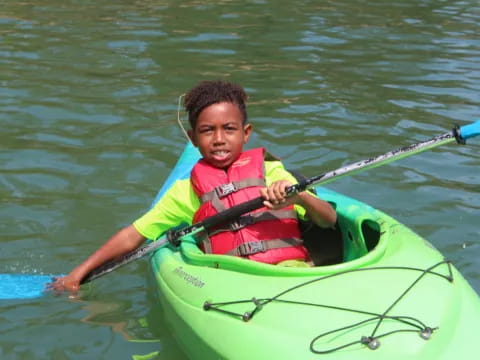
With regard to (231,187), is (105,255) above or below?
below

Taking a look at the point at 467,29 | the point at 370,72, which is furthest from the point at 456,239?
the point at 467,29

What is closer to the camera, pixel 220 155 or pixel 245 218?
pixel 245 218

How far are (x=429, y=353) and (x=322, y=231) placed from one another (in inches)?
50.9

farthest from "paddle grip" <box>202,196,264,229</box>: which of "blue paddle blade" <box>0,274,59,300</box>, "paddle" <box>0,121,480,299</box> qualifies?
"blue paddle blade" <box>0,274,59,300</box>

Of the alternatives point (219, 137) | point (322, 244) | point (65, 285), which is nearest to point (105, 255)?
point (65, 285)

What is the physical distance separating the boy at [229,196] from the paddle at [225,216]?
68 mm

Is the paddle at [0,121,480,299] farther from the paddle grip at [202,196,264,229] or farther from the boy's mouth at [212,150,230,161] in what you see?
the boy's mouth at [212,150,230,161]

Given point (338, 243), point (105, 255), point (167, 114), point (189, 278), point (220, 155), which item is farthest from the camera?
point (167, 114)

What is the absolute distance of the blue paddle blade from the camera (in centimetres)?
382

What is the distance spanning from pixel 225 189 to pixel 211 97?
44 cm

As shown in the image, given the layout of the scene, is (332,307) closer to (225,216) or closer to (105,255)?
(225,216)

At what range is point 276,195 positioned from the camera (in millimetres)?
3236

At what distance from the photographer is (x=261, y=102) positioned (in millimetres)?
6785

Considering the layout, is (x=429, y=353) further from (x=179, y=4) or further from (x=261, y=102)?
(x=179, y=4)
